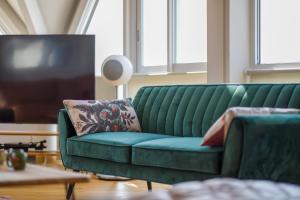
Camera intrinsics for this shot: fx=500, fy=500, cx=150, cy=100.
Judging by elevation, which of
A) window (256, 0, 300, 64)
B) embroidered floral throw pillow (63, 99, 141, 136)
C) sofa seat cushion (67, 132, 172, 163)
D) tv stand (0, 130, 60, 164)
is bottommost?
tv stand (0, 130, 60, 164)

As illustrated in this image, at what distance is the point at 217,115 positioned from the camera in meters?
3.60

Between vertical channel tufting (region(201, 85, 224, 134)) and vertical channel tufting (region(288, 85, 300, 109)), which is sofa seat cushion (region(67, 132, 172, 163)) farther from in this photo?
vertical channel tufting (region(288, 85, 300, 109))

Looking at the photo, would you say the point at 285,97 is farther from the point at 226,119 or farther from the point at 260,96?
the point at 226,119

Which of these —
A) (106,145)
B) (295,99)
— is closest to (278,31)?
(295,99)

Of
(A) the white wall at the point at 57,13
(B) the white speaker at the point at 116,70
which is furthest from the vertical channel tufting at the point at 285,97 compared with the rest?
(A) the white wall at the point at 57,13

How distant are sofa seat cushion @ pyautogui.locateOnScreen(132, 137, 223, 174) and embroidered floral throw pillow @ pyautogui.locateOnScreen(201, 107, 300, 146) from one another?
0.05m

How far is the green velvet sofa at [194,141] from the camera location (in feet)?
8.35

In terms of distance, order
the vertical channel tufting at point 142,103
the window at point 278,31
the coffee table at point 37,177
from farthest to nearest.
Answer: the window at point 278,31 → the vertical channel tufting at point 142,103 → the coffee table at point 37,177

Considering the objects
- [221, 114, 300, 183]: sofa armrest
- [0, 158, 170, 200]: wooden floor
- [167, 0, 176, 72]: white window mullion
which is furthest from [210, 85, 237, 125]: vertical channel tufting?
[167, 0, 176, 72]: white window mullion

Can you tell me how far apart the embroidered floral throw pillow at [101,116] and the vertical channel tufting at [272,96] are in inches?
47.2

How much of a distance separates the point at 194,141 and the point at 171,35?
249 cm

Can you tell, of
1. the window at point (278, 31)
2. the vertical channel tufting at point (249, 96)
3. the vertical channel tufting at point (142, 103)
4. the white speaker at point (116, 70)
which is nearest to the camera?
the vertical channel tufting at point (249, 96)

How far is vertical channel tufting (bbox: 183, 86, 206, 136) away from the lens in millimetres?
3781

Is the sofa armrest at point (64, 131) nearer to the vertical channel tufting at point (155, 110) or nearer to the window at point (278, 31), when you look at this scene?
the vertical channel tufting at point (155, 110)
